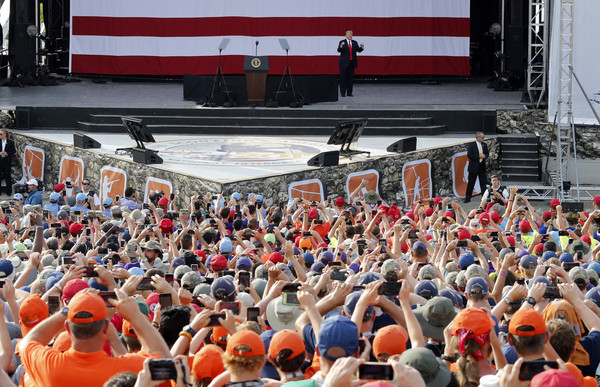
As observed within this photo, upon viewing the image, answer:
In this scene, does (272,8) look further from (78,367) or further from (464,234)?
(78,367)

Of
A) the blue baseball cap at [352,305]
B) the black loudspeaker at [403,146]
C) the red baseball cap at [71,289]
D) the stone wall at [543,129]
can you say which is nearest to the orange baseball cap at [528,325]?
the blue baseball cap at [352,305]

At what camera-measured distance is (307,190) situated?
1669 cm

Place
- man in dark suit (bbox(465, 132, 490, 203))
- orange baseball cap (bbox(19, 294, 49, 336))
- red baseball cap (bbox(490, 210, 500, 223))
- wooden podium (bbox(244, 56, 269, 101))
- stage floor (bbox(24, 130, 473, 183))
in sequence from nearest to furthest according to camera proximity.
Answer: orange baseball cap (bbox(19, 294, 49, 336)), red baseball cap (bbox(490, 210, 500, 223)), stage floor (bbox(24, 130, 473, 183)), man in dark suit (bbox(465, 132, 490, 203)), wooden podium (bbox(244, 56, 269, 101))

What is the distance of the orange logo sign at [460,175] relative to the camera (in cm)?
1927

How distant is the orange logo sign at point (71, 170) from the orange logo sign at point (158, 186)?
257 cm

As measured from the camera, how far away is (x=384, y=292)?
5.09 metres

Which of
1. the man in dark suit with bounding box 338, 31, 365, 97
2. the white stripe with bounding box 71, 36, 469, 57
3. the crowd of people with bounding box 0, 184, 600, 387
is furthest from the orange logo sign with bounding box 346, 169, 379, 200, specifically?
the white stripe with bounding box 71, 36, 469, 57

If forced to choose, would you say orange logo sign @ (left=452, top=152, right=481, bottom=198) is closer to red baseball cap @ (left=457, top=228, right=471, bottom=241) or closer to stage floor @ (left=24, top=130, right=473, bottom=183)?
stage floor @ (left=24, top=130, right=473, bottom=183)

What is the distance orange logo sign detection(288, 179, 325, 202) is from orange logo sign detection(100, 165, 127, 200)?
346 centimetres

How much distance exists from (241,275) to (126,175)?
11.7 m

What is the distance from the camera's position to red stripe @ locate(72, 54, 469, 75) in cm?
2620

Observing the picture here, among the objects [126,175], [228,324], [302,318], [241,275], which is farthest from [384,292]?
[126,175]

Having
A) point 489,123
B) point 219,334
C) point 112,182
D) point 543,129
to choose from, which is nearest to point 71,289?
point 219,334

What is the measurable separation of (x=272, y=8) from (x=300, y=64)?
1838 millimetres
